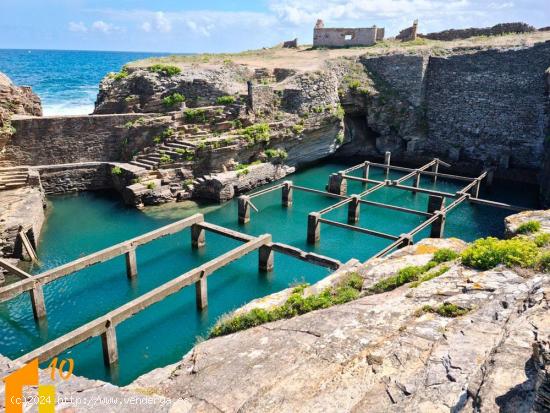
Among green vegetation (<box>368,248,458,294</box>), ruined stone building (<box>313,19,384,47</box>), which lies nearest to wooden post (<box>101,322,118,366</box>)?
green vegetation (<box>368,248,458,294</box>)

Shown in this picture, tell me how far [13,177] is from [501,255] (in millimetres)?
26059

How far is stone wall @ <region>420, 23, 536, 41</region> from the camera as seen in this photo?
39475 millimetres

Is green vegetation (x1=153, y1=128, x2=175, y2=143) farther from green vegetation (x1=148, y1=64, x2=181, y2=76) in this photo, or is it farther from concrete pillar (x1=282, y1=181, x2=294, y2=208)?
concrete pillar (x1=282, y1=181, x2=294, y2=208)

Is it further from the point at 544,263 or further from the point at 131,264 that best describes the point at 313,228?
the point at 544,263

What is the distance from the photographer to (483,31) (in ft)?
135

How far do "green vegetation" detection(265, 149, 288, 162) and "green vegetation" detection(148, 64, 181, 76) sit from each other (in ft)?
29.5

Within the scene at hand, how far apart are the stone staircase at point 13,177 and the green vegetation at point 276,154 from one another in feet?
49.8

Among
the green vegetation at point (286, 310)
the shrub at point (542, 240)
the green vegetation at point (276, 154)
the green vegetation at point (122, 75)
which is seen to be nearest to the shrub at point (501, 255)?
the shrub at point (542, 240)

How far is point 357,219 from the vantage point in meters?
24.8

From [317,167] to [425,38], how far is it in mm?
20030

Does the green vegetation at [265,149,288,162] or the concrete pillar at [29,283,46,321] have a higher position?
the green vegetation at [265,149,288,162]

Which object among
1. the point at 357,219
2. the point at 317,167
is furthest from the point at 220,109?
the point at 357,219

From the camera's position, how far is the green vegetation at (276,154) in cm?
3142

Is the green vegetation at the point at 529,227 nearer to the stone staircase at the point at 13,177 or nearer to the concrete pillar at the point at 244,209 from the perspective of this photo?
the concrete pillar at the point at 244,209
